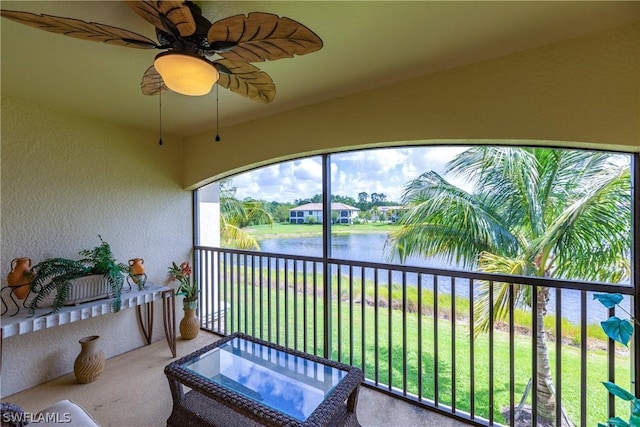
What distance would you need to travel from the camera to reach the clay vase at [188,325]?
3109 millimetres

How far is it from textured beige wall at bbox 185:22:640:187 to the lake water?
0.84 meters

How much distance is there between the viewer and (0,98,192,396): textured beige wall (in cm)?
226

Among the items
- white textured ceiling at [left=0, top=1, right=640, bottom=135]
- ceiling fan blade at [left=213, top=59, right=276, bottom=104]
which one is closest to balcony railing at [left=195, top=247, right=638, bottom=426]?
white textured ceiling at [left=0, top=1, right=640, bottom=135]

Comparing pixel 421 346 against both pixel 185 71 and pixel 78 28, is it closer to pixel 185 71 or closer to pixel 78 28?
pixel 185 71

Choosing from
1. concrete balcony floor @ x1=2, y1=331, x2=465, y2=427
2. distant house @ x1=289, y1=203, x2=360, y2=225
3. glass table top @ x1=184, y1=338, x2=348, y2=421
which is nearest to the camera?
glass table top @ x1=184, y1=338, x2=348, y2=421

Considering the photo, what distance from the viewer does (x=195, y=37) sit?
3.95ft

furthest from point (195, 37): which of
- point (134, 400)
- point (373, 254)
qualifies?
point (134, 400)

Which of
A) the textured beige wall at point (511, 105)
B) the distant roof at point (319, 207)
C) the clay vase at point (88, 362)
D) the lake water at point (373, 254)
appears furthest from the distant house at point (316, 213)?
the clay vase at point (88, 362)

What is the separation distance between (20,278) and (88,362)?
2.85 feet

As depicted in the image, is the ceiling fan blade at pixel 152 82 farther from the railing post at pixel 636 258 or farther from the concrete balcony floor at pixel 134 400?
the railing post at pixel 636 258

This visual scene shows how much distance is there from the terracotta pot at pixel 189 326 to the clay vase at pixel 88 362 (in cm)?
77

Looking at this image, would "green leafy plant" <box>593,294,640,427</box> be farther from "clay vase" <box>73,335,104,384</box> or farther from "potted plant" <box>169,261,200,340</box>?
"clay vase" <box>73,335,104,384</box>

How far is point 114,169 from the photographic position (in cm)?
282

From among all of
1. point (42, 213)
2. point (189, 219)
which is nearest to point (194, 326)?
point (189, 219)
